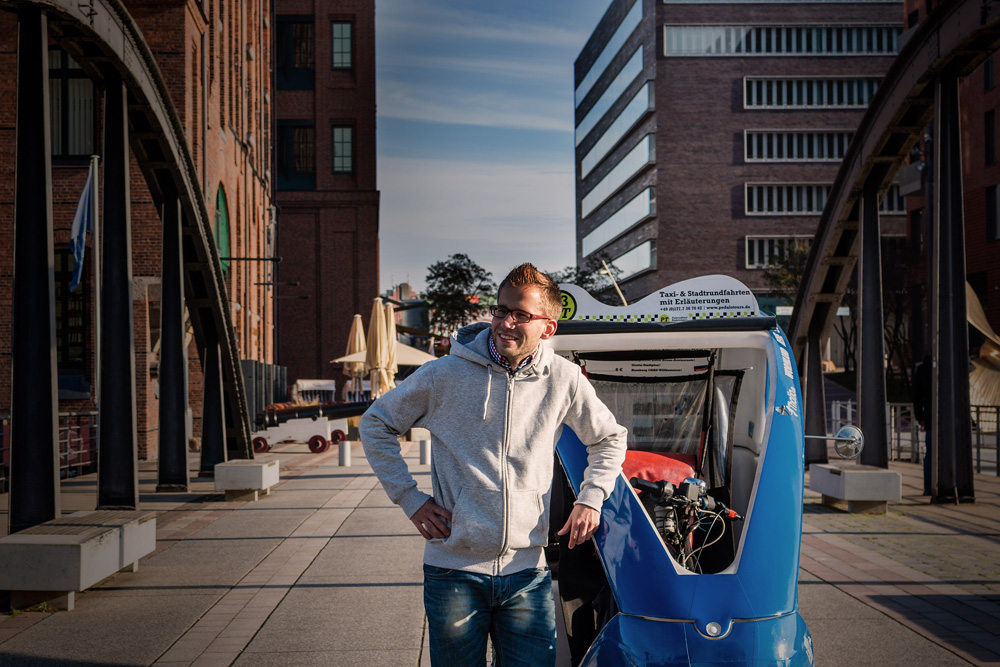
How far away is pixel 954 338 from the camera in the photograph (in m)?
12.4

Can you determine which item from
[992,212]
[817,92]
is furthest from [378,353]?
[817,92]

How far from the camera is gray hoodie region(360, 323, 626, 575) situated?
129 inches

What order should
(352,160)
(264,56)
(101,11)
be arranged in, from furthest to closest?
(352,160)
(264,56)
(101,11)

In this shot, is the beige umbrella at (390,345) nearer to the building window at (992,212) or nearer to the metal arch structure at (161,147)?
the metal arch structure at (161,147)

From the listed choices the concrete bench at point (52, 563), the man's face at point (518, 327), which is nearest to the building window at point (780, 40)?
the concrete bench at point (52, 563)

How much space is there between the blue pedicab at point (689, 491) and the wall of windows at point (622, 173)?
2943 inches

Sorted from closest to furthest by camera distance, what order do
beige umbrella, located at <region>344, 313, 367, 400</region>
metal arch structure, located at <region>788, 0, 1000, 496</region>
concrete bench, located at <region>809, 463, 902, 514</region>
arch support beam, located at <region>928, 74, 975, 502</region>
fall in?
metal arch structure, located at <region>788, 0, 1000, 496</region>
concrete bench, located at <region>809, 463, 902, 514</region>
arch support beam, located at <region>928, 74, 975, 502</region>
beige umbrella, located at <region>344, 313, 367, 400</region>

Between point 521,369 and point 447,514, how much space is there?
0.53m

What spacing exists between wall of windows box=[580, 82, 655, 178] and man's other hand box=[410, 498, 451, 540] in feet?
255

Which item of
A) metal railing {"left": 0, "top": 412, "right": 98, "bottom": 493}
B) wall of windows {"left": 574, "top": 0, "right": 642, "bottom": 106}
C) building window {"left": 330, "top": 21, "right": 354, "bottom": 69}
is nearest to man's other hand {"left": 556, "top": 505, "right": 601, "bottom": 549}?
metal railing {"left": 0, "top": 412, "right": 98, "bottom": 493}

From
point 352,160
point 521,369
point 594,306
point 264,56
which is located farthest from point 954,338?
point 352,160

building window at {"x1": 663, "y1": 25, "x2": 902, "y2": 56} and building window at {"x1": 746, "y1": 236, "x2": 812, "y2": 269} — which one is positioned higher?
building window at {"x1": 663, "y1": 25, "x2": 902, "y2": 56}

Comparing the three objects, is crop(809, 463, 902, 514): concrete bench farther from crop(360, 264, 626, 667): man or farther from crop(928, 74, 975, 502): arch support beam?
crop(360, 264, 626, 667): man

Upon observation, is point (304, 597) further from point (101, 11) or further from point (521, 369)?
point (101, 11)
